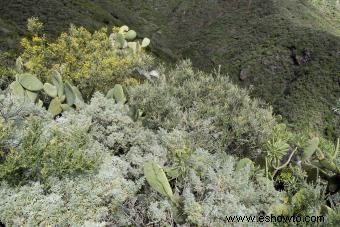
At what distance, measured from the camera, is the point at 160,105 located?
31.5 feet

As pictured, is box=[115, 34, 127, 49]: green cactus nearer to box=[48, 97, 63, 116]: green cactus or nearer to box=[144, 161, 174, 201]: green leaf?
box=[48, 97, 63, 116]: green cactus

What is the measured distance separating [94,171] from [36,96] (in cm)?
405

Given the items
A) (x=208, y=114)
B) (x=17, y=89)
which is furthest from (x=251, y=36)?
(x=17, y=89)

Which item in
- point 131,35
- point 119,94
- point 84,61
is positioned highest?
point 119,94

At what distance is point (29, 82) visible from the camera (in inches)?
368

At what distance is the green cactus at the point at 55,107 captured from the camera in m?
9.00

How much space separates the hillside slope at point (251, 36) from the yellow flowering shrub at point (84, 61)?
34074 mm

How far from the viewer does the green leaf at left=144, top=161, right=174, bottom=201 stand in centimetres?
600

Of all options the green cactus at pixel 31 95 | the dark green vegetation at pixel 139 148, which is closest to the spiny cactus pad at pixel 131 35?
the dark green vegetation at pixel 139 148

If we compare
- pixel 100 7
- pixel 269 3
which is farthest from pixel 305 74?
pixel 100 7

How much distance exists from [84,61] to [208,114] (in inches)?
231

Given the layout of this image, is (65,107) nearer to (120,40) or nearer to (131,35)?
(120,40)

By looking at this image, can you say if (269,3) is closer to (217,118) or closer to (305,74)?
(305,74)

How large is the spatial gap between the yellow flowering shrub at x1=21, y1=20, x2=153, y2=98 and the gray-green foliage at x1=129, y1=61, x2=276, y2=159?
2.76 metres
